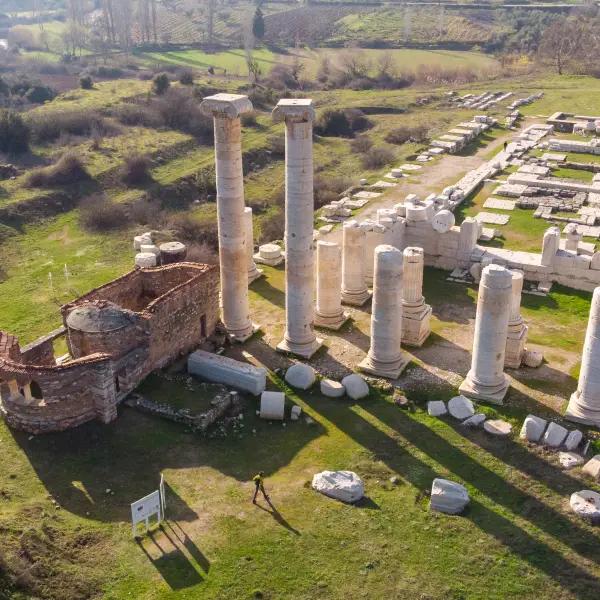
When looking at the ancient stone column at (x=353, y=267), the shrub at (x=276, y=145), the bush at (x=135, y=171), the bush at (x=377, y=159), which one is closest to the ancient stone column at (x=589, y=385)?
the ancient stone column at (x=353, y=267)

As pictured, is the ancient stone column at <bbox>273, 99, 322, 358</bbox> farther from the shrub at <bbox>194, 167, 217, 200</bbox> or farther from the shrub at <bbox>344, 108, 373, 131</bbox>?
the shrub at <bbox>344, 108, 373, 131</bbox>

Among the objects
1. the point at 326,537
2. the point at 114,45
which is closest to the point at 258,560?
the point at 326,537

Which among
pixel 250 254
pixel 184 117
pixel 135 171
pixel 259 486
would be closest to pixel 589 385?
pixel 259 486

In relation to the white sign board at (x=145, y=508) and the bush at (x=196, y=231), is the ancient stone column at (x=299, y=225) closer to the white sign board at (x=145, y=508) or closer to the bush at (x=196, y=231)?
the white sign board at (x=145, y=508)

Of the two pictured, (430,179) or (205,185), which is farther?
(205,185)

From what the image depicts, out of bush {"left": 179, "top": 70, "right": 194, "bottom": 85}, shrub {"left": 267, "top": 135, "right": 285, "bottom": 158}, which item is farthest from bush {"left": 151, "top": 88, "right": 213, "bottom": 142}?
bush {"left": 179, "top": 70, "right": 194, "bottom": 85}

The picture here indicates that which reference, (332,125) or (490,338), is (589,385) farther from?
(332,125)

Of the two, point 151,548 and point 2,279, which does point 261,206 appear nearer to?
point 2,279
